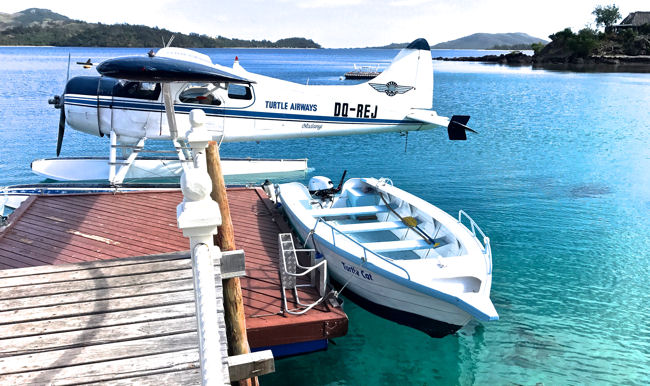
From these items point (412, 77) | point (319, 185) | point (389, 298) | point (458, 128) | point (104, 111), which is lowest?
point (389, 298)

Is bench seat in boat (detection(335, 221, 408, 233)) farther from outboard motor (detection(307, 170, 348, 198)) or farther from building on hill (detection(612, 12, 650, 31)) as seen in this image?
building on hill (detection(612, 12, 650, 31))

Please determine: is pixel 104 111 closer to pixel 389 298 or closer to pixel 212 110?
pixel 212 110

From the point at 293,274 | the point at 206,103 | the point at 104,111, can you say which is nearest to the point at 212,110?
the point at 206,103

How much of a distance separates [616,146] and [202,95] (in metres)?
17.5

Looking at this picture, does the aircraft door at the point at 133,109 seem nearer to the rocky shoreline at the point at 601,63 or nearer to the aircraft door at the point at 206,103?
the aircraft door at the point at 206,103

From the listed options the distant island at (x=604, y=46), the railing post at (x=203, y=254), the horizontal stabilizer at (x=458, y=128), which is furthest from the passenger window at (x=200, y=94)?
the distant island at (x=604, y=46)

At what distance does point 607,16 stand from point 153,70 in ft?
422

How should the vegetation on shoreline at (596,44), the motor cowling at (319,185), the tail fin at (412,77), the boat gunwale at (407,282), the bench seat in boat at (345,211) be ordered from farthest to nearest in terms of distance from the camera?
the vegetation on shoreline at (596,44), the tail fin at (412,77), the motor cowling at (319,185), the bench seat in boat at (345,211), the boat gunwale at (407,282)

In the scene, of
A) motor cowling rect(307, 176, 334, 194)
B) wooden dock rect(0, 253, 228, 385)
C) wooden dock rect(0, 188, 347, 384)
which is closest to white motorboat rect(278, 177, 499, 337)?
wooden dock rect(0, 188, 347, 384)

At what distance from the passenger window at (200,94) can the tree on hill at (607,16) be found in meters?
125

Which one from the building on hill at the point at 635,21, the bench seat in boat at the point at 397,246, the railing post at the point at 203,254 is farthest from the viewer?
the building on hill at the point at 635,21

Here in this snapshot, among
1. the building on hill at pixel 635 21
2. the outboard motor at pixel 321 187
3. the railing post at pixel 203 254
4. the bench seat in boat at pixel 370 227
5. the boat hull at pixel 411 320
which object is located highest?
the building on hill at pixel 635 21

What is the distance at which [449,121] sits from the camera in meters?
13.1

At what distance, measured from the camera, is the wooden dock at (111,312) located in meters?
3.07
